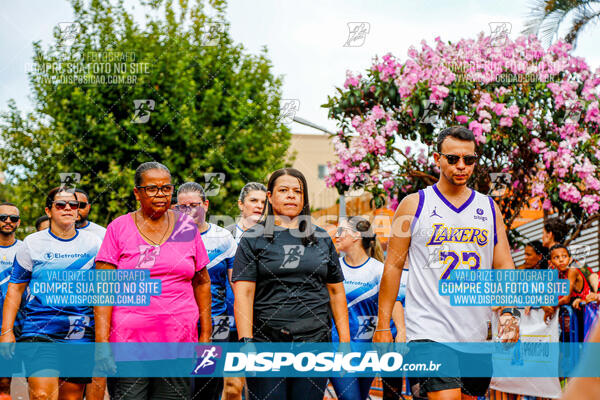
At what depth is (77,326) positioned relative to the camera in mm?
5859

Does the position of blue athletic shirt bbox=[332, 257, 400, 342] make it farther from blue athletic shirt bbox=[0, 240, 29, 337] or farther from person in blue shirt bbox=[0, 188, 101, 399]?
blue athletic shirt bbox=[0, 240, 29, 337]

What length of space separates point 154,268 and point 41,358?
1.83 m

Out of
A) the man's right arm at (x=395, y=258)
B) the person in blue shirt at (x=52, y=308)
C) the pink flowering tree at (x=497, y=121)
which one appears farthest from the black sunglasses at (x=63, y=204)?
the pink flowering tree at (x=497, y=121)

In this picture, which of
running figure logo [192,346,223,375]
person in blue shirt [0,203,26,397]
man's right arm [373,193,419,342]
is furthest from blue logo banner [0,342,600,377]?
person in blue shirt [0,203,26,397]

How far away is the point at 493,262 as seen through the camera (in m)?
4.73

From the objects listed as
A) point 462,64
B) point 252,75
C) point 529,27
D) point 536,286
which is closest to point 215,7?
point 252,75

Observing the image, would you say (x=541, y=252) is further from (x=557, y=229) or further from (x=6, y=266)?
(x=6, y=266)

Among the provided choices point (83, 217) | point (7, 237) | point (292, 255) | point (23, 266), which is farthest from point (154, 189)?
point (7, 237)

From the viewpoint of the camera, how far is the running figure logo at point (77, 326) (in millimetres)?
5848

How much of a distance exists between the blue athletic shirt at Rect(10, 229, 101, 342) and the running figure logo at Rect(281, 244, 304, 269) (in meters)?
2.10

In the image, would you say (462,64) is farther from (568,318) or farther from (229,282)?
(229,282)

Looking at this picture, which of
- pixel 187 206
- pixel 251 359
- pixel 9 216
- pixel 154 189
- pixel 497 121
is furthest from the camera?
pixel 497 121

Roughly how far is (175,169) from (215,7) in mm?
4787

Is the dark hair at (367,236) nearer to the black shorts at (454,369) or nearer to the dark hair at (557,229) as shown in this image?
the dark hair at (557,229)
